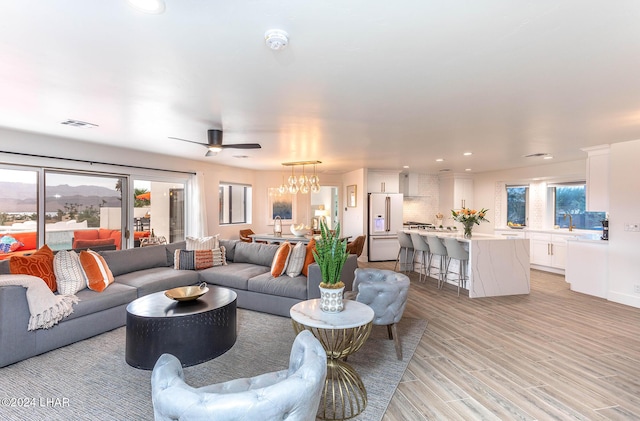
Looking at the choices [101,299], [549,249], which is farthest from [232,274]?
[549,249]

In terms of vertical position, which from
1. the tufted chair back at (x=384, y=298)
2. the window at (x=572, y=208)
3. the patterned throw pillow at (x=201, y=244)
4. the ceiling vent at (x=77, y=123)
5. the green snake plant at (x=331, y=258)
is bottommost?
the tufted chair back at (x=384, y=298)

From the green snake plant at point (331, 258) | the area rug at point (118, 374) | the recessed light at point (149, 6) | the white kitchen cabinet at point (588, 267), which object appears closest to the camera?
the recessed light at point (149, 6)

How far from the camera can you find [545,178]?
7320 millimetres

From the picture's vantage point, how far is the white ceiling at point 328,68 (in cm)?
170

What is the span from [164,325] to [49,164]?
12.1 feet

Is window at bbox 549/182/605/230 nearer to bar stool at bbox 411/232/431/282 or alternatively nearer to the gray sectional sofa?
bar stool at bbox 411/232/431/282

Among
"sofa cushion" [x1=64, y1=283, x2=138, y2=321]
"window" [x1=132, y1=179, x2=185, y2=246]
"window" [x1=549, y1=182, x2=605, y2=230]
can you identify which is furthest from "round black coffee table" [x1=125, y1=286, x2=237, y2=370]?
"window" [x1=549, y1=182, x2=605, y2=230]

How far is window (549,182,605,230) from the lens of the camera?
6.96m

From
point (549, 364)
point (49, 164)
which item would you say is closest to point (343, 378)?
point (549, 364)

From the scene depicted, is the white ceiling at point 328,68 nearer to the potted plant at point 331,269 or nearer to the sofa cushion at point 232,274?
the potted plant at point 331,269

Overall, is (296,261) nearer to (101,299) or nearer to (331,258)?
(331,258)

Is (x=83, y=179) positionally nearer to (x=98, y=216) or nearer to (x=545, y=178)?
(x=98, y=216)

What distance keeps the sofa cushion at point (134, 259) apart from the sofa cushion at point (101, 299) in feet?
1.64

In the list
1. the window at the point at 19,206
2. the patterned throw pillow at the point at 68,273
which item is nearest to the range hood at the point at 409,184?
the patterned throw pillow at the point at 68,273
